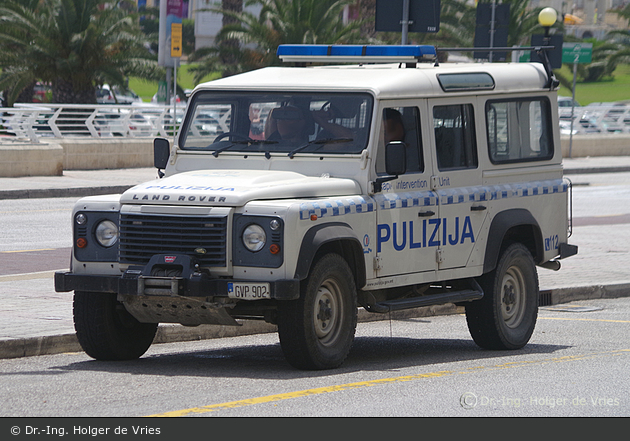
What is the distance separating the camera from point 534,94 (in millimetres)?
9875

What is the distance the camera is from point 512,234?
9695mm

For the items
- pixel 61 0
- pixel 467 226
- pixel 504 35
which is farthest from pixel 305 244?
pixel 61 0

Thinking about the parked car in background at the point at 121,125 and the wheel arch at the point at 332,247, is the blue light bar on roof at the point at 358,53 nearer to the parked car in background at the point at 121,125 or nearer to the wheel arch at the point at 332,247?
the wheel arch at the point at 332,247

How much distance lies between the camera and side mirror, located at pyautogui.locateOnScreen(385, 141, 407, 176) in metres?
8.04

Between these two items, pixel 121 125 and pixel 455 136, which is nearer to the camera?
pixel 455 136

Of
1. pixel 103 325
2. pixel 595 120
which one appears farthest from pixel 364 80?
pixel 595 120

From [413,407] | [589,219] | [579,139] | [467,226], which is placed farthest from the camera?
[579,139]

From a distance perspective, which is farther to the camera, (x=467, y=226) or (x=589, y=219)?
(x=589, y=219)

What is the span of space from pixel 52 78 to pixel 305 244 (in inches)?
1057

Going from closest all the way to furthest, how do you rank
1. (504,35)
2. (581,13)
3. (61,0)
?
(504,35) < (61,0) < (581,13)

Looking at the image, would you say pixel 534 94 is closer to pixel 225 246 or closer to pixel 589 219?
pixel 225 246

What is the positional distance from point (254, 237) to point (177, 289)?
61 centimetres

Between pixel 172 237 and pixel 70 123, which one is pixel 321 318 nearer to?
pixel 172 237

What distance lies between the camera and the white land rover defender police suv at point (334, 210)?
731 cm
